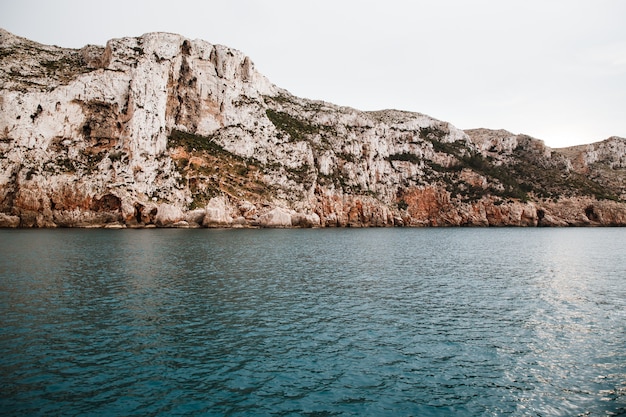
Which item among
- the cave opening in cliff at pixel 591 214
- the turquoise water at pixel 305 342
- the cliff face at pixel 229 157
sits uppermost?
the cliff face at pixel 229 157

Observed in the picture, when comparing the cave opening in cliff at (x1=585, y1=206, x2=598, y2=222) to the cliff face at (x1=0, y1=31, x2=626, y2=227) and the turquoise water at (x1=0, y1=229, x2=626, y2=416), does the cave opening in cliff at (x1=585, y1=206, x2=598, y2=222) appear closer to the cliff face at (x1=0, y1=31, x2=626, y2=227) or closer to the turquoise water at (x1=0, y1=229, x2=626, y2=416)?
the cliff face at (x1=0, y1=31, x2=626, y2=227)

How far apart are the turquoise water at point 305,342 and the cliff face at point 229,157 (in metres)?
58.1

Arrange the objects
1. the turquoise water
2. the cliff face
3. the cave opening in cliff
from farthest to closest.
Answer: the cave opening in cliff
the cliff face
the turquoise water

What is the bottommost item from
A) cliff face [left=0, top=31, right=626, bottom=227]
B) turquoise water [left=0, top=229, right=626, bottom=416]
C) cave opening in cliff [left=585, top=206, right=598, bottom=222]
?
turquoise water [left=0, top=229, right=626, bottom=416]

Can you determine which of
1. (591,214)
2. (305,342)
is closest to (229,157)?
(305,342)

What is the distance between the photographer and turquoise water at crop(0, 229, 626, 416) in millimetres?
11633

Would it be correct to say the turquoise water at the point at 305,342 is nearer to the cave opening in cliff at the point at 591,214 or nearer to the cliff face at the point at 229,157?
the cliff face at the point at 229,157

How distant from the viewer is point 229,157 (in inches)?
4269

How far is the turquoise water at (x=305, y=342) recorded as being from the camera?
38.2 ft

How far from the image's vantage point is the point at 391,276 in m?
33.5

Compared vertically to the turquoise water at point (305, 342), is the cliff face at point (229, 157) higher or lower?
higher

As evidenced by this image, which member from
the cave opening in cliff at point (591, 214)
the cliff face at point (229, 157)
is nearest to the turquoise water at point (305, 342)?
the cliff face at point (229, 157)

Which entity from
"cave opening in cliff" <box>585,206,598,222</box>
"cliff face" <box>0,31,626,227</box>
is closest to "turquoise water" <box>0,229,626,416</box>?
"cliff face" <box>0,31,626,227</box>

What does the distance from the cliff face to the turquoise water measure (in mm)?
58053
